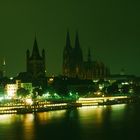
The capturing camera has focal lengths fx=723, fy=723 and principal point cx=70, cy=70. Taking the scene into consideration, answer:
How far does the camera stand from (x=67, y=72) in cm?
7762

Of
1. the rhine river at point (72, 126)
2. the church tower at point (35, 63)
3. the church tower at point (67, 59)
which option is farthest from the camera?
the church tower at point (67, 59)

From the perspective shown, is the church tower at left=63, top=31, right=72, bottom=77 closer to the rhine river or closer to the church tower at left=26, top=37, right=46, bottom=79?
the church tower at left=26, top=37, right=46, bottom=79

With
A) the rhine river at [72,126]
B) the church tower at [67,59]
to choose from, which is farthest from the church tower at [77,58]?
the rhine river at [72,126]

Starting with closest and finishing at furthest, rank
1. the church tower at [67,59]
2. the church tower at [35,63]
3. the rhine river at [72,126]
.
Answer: the rhine river at [72,126] < the church tower at [35,63] < the church tower at [67,59]

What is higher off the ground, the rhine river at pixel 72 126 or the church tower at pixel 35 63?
the church tower at pixel 35 63

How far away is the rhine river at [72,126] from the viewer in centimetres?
3164

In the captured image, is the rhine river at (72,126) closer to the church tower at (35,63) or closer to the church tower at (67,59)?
the church tower at (35,63)

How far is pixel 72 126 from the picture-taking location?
35969mm

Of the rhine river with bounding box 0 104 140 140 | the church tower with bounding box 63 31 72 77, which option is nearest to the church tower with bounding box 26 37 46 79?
the church tower with bounding box 63 31 72 77

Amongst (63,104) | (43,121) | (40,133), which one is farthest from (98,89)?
(40,133)

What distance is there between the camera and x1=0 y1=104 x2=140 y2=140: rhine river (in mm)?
31641

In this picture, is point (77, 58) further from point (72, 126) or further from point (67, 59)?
point (72, 126)

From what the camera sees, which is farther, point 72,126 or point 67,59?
point 67,59

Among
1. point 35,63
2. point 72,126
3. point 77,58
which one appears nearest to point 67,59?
point 77,58
